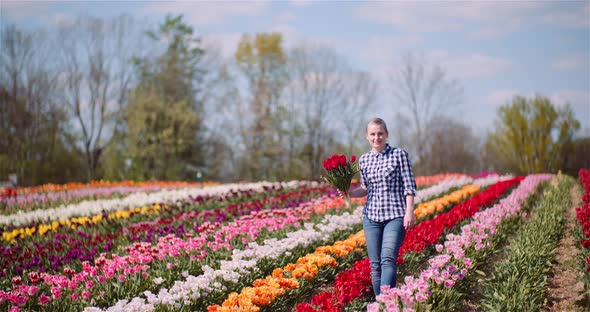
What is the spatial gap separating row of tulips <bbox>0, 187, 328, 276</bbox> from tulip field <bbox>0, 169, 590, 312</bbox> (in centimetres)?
3

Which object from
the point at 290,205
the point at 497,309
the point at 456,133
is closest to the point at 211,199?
the point at 290,205

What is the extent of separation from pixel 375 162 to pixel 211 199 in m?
9.37

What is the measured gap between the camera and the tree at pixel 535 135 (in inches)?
971

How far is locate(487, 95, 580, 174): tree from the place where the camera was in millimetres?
24656

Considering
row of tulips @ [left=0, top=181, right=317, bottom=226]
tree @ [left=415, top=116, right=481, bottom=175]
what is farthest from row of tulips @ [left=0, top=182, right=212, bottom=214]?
tree @ [left=415, top=116, right=481, bottom=175]

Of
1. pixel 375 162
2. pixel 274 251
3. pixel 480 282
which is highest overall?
pixel 375 162

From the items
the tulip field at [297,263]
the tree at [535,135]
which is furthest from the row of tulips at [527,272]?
the tree at [535,135]

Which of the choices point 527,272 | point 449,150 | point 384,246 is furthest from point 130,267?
point 449,150

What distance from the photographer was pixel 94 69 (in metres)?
28.1

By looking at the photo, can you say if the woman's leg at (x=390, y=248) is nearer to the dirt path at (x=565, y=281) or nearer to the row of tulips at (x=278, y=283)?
the row of tulips at (x=278, y=283)

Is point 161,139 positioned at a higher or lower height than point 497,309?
higher

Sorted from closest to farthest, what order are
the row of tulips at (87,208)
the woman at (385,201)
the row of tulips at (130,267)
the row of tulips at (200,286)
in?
the woman at (385,201) < the row of tulips at (200,286) < the row of tulips at (130,267) < the row of tulips at (87,208)

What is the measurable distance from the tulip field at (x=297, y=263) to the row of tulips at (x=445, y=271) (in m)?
0.02

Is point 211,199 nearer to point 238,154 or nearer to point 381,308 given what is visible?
point 381,308
